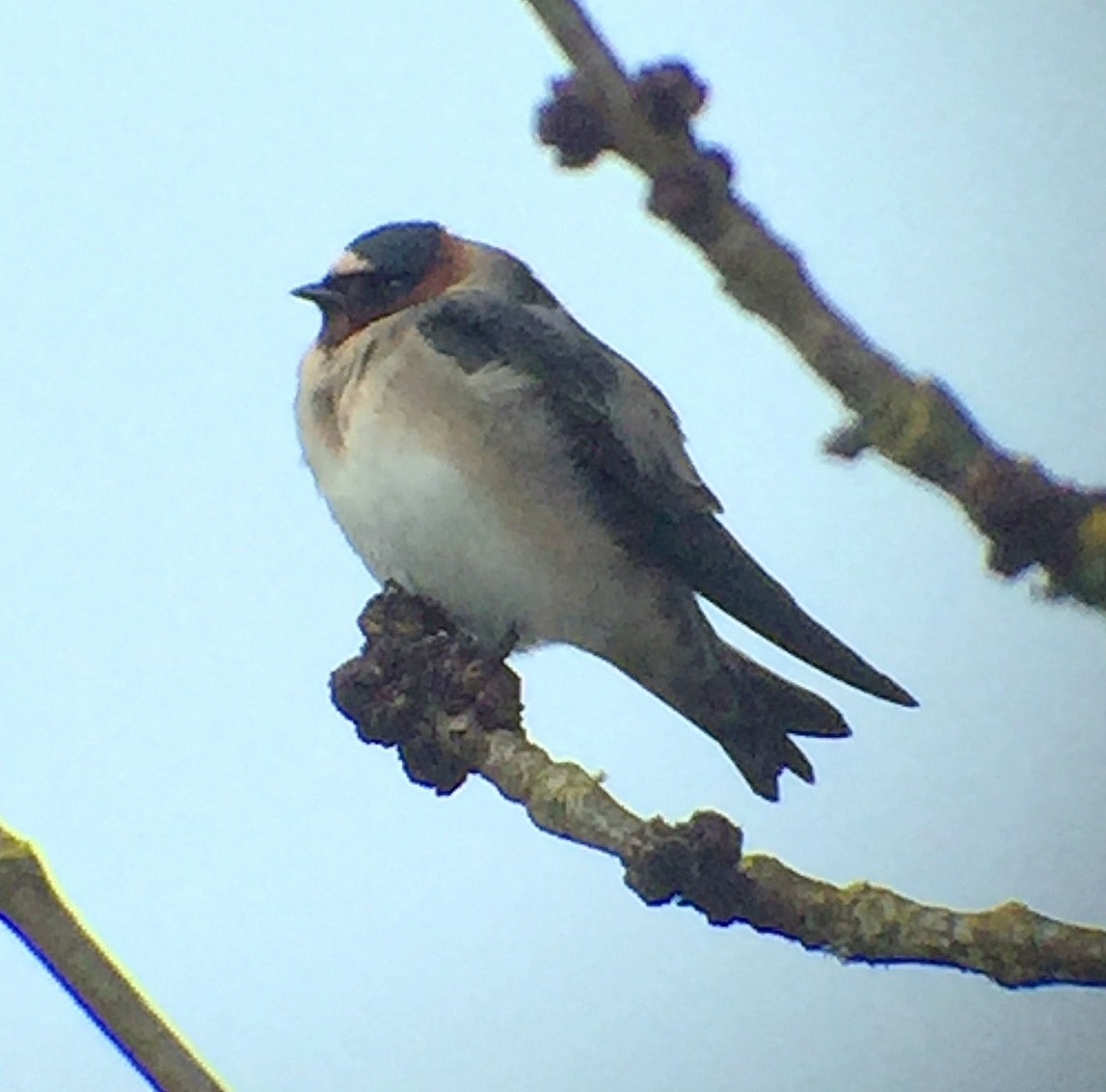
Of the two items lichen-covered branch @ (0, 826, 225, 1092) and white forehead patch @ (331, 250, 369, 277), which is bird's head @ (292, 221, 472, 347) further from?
lichen-covered branch @ (0, 826, 225, 1092)

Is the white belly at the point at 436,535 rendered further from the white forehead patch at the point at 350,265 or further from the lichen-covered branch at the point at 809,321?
the lichen-covered branch at the point at 809,321

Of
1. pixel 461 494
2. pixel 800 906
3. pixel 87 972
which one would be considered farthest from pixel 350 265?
pixel 87 972

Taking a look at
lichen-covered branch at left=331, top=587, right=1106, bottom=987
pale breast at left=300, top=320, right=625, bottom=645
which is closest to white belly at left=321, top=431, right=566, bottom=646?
pale breast at left=300, top=320, right=625, bottom=645

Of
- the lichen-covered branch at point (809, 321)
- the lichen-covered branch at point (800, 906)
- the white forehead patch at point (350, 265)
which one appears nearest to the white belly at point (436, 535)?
the white forehead patch at point (350, 265)

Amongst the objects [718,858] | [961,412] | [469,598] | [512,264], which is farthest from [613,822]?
[512,264]

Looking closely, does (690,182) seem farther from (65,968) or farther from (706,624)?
(706,624)

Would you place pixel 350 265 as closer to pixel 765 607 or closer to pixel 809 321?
pixel 765 607

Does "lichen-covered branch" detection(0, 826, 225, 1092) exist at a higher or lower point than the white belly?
lower
